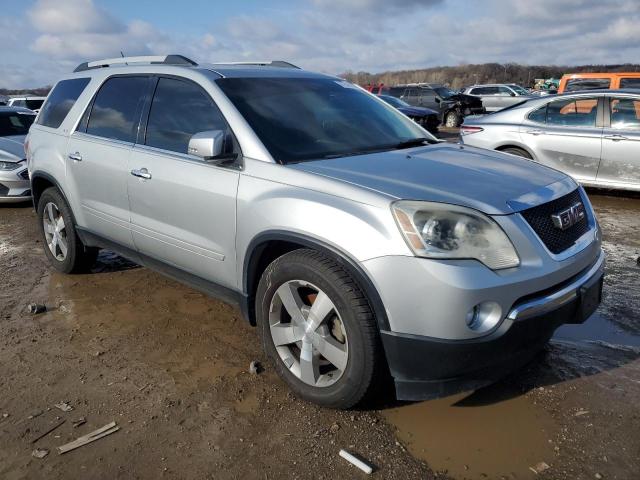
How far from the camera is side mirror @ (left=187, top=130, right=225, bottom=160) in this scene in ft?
9.80

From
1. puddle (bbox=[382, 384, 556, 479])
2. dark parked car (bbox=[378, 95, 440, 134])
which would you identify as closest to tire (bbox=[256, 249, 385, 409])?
puddle (bbox=[382, 384, 556, 479])

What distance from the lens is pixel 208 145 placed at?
9.78ft

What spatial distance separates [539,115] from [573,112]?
463 millimetres

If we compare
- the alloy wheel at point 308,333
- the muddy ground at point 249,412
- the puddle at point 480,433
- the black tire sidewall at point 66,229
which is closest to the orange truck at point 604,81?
the muddy ground at point 249,412

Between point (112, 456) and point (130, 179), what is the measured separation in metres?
1.92

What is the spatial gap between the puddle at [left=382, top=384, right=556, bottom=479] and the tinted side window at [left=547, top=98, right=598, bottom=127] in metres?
5.99

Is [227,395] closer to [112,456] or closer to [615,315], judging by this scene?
[112,456]

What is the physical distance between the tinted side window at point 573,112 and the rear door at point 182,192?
245 inches

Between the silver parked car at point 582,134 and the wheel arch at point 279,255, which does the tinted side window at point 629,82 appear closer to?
the silver parked car at point 582,134

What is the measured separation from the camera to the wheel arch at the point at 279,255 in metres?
2.50

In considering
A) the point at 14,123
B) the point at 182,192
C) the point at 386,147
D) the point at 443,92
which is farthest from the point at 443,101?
the point at 182,192

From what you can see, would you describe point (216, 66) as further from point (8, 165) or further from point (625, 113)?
point (625, 113)

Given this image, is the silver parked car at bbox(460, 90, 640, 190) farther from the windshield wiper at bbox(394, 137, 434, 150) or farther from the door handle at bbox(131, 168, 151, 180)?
the door handle at bbox(131, 168, 151, 180)

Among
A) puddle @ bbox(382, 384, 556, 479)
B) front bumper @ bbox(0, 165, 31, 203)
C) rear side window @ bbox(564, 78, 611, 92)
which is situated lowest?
front bumper @ bbox(0, 165, 31, 203)
